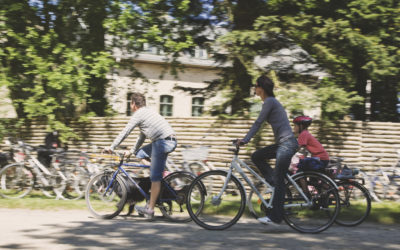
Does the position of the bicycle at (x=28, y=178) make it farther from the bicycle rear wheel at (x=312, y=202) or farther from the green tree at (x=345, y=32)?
the green tree at (x=345, y=32)

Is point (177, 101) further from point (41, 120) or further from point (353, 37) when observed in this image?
point (353, 37)

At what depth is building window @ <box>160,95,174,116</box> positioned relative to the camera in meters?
27.5

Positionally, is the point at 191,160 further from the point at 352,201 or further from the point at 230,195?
the point at 352,201

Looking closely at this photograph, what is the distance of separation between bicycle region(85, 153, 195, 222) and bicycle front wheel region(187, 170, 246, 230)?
0.37m

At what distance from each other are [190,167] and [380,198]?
15.7 feet

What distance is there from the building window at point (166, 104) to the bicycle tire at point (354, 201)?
68.2ft

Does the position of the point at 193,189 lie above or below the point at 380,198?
above

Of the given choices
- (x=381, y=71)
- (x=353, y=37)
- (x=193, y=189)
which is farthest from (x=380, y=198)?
(x=193, y=189)

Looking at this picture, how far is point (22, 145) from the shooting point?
10547mm

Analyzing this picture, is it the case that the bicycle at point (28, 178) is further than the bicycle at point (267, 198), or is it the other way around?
the bicycle at point (28, 178)

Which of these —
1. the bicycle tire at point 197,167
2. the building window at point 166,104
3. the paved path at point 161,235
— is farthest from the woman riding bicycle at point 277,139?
the building window at point 166,104

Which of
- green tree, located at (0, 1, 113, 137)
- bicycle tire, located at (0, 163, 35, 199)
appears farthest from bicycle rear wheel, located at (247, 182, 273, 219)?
green tree, located at (0, 1, 113, 137)

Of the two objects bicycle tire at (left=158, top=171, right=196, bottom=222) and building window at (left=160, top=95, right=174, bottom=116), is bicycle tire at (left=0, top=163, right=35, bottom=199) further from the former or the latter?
building window at (left=160, top=95, right=174, bottom=116)

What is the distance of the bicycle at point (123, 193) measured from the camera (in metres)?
6.98
